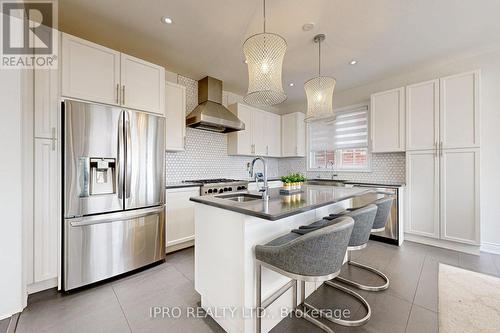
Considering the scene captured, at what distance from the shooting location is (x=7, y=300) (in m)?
1.69

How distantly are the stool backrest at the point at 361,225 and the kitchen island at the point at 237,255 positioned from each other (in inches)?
9.3

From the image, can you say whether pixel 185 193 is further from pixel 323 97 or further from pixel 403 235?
pixel 403 235

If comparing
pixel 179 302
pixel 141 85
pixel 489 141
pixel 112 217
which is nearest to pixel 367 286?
pixel 179 302

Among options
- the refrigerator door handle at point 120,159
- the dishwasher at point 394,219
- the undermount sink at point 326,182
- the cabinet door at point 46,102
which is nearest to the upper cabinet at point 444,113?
the dishwasher at point 394,219

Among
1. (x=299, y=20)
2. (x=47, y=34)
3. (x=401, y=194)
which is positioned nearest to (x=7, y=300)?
(x=47, y=34)

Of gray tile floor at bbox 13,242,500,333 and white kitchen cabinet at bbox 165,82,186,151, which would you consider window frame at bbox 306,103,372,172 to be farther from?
white kitchen cabinet at bbox 165,82,186,151

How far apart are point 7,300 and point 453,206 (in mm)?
5143

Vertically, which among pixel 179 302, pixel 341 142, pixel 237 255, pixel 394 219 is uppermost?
pixel 341 142

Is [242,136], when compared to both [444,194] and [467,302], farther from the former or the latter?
[467,302]

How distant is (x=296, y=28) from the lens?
243 centimetres

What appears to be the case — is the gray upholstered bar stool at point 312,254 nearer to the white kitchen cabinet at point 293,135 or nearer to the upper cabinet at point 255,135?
the upper cabinet at point 255,135

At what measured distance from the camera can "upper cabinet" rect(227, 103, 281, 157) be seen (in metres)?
4.28

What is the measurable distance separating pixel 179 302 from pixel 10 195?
65.9 inches

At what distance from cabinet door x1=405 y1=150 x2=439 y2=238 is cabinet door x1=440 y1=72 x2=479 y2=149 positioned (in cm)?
32
